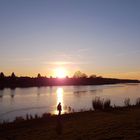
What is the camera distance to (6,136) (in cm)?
1844

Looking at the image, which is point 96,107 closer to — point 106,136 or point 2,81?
point 106,136

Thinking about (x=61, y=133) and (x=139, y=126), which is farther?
(x=61, y=133)

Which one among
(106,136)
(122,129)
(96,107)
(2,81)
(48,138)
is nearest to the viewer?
(106,136)

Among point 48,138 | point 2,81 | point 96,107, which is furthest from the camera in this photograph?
point 2,81

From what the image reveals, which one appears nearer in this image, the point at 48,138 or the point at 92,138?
the point at 92,138

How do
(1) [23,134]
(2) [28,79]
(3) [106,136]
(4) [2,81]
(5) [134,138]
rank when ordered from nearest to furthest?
(5) [134,138]
(3) [106,136]
(1) [23,134]
(4) [2,81]
(2) [28,79]

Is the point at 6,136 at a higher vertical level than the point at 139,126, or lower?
lower

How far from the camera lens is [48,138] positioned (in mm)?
15805

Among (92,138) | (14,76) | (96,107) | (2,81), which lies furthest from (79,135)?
(14,76)

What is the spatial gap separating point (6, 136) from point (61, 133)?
378cm

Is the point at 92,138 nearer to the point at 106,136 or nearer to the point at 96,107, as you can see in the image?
the point at 106,136

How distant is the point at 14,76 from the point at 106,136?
478 ft

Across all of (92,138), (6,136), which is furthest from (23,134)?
(92,138)

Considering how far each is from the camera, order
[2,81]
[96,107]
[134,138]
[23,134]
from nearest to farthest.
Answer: [134,138] → [23,134] → [96,107] → [2,81]
